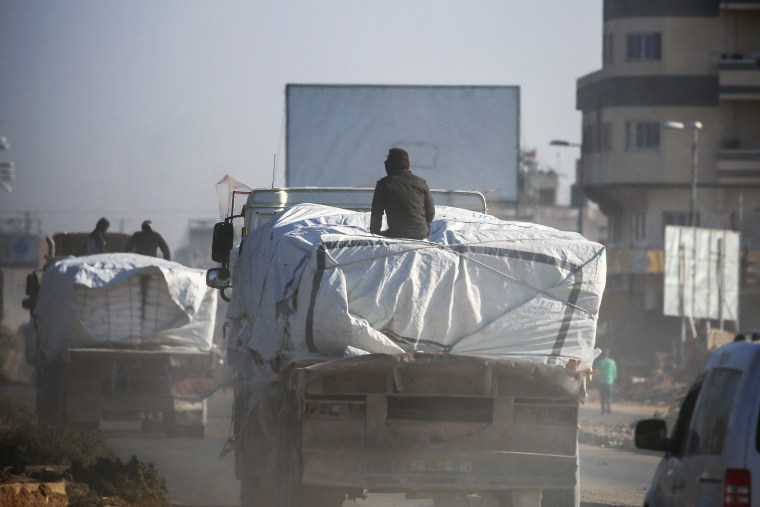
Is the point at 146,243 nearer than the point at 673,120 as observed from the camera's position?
Yes

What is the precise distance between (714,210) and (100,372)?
167 ft

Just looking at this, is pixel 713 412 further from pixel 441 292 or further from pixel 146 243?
pixel 146 243

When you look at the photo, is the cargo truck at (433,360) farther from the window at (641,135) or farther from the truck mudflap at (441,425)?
the window at (641,135)

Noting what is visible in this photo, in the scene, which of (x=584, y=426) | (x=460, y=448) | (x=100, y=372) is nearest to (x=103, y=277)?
(x=100, y=372)

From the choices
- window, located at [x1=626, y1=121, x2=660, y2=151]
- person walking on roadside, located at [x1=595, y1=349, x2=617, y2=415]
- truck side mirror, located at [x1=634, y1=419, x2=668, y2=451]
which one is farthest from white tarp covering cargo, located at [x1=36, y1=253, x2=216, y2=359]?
window, located at [x1=626, y1=121, x2=660, y2=151]

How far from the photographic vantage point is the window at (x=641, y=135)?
6931cm

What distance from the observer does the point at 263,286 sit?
11.8 meters

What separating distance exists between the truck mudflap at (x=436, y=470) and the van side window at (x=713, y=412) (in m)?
2.87

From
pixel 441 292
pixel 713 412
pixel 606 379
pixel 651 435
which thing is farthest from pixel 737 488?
pixel 606 379

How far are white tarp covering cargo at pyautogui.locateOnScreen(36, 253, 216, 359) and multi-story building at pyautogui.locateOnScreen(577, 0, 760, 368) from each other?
4644 cm

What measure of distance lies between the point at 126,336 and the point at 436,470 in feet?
38.2

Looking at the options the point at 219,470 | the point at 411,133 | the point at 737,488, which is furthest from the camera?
the point at 411,133

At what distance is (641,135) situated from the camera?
229 ft

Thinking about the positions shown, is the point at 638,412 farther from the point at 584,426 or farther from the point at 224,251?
the point at 224,251
